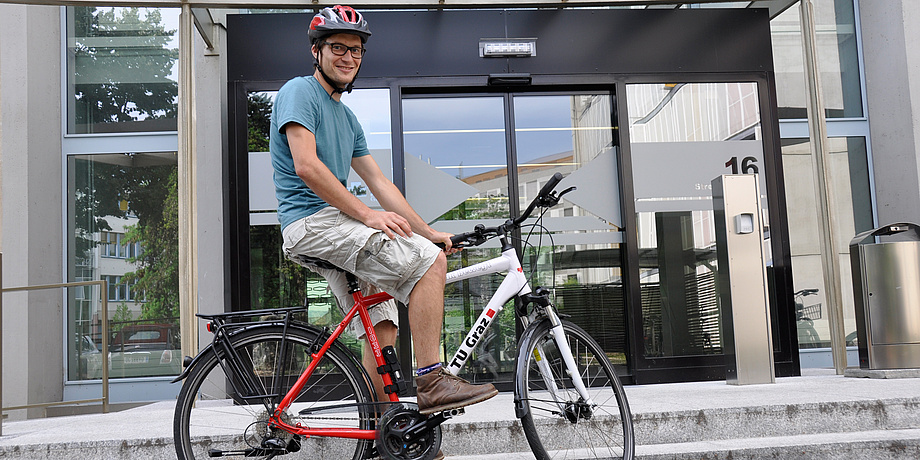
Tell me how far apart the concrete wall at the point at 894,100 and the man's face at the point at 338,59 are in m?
6.53

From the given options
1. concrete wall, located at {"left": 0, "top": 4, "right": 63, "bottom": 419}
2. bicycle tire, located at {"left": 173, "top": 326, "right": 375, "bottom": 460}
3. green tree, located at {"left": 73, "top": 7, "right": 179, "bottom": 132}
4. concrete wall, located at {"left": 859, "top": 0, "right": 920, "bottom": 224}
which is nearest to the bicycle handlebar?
bicycle tire, located at {"left": 173, "top": 326, "right": 375, "bottom": 460}

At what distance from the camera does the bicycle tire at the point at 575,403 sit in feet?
10.6

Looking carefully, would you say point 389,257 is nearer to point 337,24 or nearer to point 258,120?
point 337,24

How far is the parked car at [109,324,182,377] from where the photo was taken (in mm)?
7672

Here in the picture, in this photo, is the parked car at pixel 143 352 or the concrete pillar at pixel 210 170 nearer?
the concrete pillar at pixel 210 170

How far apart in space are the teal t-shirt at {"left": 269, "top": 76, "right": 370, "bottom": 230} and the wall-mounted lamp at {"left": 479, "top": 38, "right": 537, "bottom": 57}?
3.61 meters

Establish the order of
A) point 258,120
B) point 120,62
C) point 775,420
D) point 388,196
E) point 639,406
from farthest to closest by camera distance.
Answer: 1. point 120,62
2. point 258,120
3. point 639,406
4. point 775,420
5. point 388,196

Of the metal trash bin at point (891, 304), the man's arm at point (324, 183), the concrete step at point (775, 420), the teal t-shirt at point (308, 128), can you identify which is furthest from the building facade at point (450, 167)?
the man's arm at point (324, 183)

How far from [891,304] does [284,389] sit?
205 inches

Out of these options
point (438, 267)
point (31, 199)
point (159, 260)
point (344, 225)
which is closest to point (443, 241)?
point (438, 267)

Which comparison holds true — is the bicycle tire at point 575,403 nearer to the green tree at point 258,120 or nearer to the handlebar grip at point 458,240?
the handlebar grip at point 458,240

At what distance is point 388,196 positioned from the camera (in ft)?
11.9

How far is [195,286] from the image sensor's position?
6.07 m

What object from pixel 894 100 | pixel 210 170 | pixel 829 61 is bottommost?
pixel 210 170
